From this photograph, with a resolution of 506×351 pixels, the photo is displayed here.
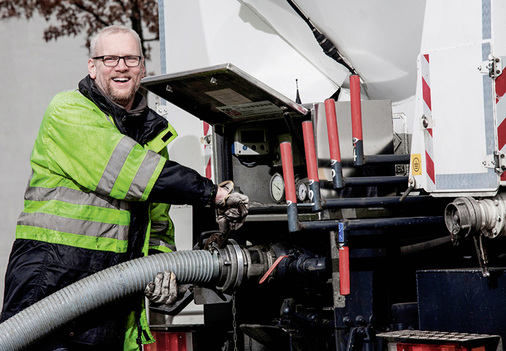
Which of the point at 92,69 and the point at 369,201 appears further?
the point at 92,69

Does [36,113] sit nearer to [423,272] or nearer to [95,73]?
[95,73]

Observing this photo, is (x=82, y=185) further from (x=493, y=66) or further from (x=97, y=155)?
(x=493, y=66)

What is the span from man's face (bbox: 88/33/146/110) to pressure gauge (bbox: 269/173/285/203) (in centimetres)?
94

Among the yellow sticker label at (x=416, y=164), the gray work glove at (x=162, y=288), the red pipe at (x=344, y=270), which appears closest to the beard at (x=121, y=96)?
the gray work glove at (x=162, y=288)

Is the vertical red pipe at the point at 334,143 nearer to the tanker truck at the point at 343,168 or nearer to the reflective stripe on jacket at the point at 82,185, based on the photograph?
the tanker truck at the point at 343,168

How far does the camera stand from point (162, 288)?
9.74ft

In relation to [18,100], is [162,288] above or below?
below

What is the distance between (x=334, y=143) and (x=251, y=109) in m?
0.70

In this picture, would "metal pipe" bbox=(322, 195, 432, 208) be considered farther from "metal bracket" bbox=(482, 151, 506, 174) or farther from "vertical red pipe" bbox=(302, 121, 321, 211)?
"metal bracket" bbox=(482, 151, 506, 174)

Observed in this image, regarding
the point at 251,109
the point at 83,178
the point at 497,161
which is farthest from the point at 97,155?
the point at 497,161

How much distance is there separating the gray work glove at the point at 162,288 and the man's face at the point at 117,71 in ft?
2.48

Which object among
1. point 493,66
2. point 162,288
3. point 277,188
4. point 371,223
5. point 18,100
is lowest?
point 162,288

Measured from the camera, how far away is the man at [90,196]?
2.88 meters

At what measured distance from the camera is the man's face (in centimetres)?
314
